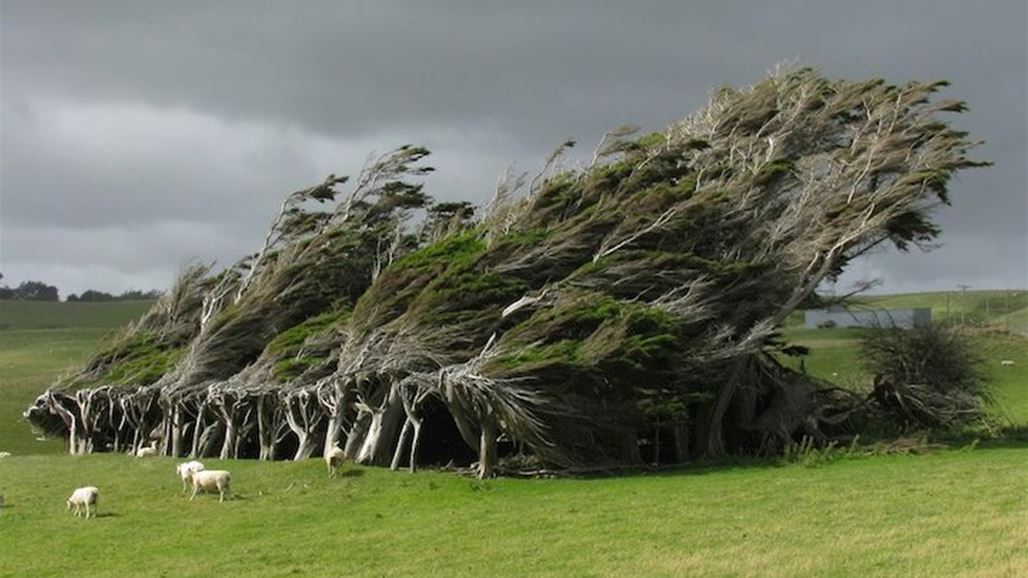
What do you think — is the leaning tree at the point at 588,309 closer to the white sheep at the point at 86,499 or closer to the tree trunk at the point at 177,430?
the tree trunk at the point at 177,430

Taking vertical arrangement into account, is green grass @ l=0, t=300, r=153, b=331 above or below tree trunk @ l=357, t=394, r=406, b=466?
above

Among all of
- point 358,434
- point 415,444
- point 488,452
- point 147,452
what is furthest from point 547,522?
point 147,452

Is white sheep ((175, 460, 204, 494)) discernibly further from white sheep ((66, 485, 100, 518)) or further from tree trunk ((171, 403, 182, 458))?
tree trunk ((171, 403, 182, 458))

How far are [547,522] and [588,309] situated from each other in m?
9.85

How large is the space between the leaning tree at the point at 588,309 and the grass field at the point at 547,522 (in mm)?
2344

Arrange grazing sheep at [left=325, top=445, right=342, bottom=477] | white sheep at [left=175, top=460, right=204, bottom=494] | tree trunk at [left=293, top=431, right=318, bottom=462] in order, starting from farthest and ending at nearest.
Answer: tree trunk at [left=293, top=431, right=318, bottom=462], grazing sheep at [left=325, top=445, right=342, bottom=477], white sheep at [left=175, top=460, right=204, bottom=494]

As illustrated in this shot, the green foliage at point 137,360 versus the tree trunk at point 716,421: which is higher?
the green foliage at point 137,360

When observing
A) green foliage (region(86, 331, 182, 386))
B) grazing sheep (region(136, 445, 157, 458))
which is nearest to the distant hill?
green foliage (region(86, 331, 182, 386))

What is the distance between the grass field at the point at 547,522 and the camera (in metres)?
16.5

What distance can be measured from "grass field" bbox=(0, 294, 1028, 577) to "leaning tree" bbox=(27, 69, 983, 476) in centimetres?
234

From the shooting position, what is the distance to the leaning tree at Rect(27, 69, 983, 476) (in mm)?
30141

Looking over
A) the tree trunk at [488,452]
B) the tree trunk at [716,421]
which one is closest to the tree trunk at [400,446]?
the tree trunk at [488,452]

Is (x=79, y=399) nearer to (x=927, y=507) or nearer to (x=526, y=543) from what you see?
(x=526, y=543)

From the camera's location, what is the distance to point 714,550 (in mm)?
17172
